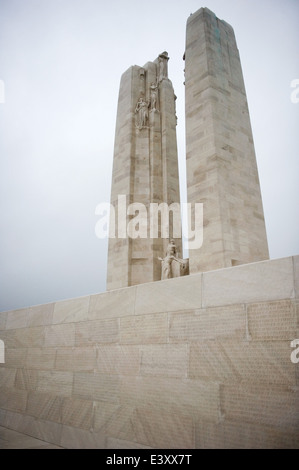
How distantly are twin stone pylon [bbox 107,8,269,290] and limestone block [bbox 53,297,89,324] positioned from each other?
4268 millimetres

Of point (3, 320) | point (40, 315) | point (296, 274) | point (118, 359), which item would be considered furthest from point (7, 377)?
point (296, 274)

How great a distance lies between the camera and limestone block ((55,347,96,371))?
6.54 metres

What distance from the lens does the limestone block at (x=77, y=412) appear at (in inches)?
239

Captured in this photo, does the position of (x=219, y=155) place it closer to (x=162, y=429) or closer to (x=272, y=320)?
(x=272, y=320)

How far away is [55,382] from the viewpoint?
23.3 ft

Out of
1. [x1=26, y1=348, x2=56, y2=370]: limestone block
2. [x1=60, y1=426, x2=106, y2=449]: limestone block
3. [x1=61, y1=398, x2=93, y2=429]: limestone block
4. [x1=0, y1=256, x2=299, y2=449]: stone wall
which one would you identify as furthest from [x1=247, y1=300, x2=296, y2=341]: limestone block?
[x1=26, y1=348, x2=56, y2=370]: limestone block

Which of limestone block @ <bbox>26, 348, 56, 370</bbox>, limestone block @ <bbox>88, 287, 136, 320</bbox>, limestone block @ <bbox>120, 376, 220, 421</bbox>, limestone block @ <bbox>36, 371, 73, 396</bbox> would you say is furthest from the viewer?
limestone block @ <bbox>26, 348, 56, 370</bbox>

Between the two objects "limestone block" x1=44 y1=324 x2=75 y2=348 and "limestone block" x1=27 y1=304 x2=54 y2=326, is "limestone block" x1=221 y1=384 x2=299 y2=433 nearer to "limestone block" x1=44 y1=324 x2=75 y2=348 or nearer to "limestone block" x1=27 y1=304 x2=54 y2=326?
"limestone block" x1=44 y1=324 x2=75 y2=348

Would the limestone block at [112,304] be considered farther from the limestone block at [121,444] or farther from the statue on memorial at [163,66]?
the statue on memorial at [163,66]

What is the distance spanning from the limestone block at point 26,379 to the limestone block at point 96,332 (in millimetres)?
1890

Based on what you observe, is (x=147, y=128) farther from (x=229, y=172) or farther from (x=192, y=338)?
(x=192, y=338)

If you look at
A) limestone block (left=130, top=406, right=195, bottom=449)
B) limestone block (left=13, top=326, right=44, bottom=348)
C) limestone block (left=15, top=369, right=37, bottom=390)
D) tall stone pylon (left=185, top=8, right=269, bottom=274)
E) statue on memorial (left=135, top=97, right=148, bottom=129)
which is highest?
statue on memorial (left=135, top=97, right=148, bottom=129)

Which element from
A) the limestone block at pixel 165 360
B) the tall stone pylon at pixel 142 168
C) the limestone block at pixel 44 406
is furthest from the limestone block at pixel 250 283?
the tall stone pylon at pixel 142 168

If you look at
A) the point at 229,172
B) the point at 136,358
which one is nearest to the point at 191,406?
the point at 136,358
